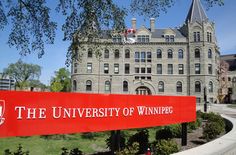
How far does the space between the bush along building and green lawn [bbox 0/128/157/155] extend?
39.5m

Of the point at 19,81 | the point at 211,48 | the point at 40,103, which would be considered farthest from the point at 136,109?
the point at 19,81

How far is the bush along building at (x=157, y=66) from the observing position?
180 feet

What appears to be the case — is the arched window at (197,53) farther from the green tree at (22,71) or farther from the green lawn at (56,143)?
the green tree at (22,71)

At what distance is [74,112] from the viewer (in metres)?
6.89

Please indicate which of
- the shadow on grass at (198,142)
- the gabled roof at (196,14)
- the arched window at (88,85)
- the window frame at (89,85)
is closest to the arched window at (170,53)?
the gabled roof at (196,14)

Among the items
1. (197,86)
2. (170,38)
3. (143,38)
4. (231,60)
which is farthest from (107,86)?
(231,60)

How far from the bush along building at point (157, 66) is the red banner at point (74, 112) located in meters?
45.8

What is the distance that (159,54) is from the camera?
2228 inches

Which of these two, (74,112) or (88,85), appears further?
(88,85)

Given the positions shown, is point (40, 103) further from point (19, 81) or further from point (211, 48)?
point (19, 81)

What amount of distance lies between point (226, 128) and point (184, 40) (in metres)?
42.1

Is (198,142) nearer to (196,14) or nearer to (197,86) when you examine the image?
(197,86)

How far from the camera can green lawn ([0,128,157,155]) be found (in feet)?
40.6

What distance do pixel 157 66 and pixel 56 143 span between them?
145 ft
